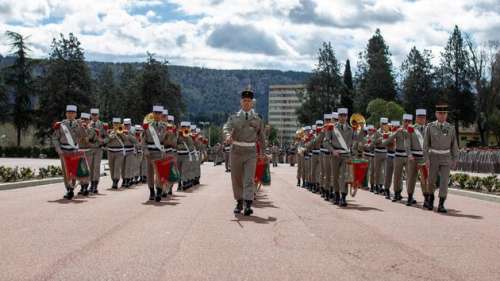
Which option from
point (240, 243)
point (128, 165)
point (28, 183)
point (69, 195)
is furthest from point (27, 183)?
point (240, 243)

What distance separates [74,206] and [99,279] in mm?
7657

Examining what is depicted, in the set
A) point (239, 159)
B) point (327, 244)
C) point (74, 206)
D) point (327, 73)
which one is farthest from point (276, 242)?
point (327, 73)

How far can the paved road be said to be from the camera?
7.34 m

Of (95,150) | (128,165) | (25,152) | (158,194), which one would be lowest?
(25,152)

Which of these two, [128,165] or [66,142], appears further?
[128,165]

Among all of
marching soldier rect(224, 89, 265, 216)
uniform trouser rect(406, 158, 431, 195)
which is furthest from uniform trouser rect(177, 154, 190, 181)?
marching soldier rect(224, 89, 265, 216)

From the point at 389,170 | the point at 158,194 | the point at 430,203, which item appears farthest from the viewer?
the point at 389,170

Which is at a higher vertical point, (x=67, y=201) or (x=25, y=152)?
(x=67, y=201)

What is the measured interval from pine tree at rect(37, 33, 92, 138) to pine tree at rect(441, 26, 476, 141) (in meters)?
46.0

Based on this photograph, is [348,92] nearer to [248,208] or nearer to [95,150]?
[95,150]

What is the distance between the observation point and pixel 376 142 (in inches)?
842

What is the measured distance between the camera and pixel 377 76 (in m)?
97.9

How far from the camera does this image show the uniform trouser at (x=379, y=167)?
2158 cm

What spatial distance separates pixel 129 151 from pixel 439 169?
1072cm
